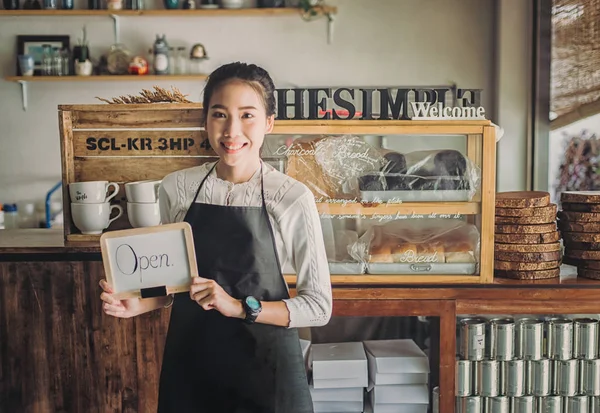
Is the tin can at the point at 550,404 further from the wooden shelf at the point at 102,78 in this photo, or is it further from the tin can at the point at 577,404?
the wooden shelf at the point at 102,78

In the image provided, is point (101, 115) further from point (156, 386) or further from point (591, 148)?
point (591, 148)

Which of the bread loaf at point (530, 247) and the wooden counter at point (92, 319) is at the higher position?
the bread loaf at point (530, 247)

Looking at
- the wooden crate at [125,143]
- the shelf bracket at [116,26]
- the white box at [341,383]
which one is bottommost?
the white box at [341,383]

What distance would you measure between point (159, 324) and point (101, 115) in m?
0.64

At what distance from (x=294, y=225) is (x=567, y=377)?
3.50 feet

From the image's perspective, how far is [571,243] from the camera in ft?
6.44

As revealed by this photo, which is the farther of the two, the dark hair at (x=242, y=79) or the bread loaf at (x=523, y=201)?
the bread loaf at (x=523, y=201)

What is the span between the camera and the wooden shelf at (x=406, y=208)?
1.84m

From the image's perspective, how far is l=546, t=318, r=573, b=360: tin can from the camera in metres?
1.90

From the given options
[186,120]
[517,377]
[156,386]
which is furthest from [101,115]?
[517,377]

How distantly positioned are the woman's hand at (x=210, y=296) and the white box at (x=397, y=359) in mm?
795

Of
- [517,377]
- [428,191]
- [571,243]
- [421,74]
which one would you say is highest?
[421,74]

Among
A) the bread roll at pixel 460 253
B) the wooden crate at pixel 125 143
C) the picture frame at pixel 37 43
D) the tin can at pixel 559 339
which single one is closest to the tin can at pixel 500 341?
the tin can at pixel 559 339

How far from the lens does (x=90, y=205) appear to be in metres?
1.87
